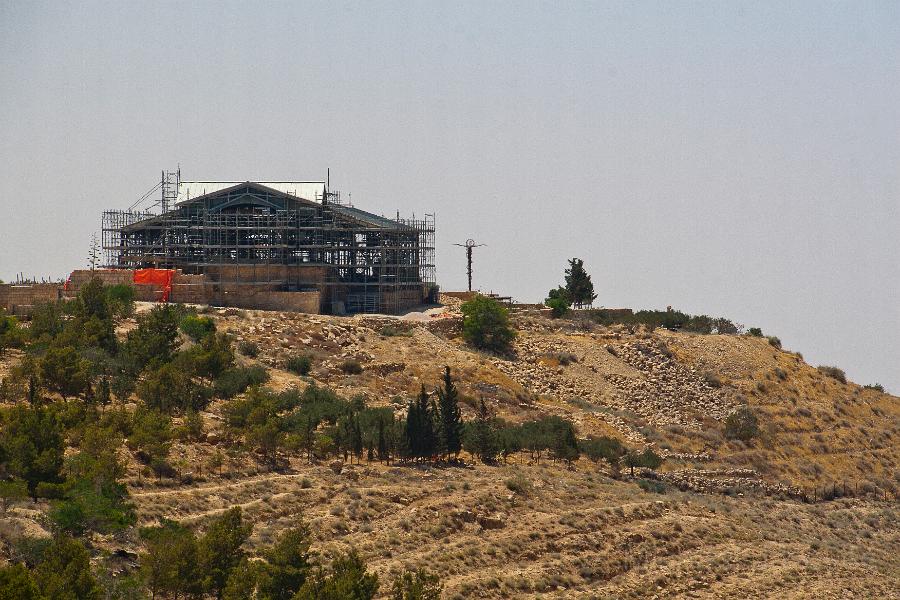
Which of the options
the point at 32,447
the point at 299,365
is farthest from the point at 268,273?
the point at 32,447

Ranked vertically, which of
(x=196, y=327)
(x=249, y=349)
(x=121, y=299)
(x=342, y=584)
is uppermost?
(x=121, y=299)

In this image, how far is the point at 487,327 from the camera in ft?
240

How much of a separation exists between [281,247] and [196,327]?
11729mm

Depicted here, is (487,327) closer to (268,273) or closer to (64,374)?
(268,273)

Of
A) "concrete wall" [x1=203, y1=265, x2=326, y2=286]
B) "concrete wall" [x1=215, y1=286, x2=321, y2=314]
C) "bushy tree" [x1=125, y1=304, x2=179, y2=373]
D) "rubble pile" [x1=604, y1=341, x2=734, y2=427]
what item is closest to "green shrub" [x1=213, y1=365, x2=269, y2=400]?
"bushy tree" [x1=125, y1=304, x2=179, y2=373]

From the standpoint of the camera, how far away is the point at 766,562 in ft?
165

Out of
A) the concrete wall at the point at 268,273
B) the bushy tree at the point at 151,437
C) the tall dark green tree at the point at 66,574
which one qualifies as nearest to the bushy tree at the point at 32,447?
the bushy tree at the point at 151,437

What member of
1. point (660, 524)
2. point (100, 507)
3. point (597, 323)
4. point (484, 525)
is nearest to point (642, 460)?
point (660, 524)

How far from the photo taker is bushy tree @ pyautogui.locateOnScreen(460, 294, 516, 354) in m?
73.1

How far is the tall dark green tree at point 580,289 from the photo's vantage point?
85.6 metres

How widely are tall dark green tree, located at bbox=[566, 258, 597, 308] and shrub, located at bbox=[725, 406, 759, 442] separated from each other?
54.3ft

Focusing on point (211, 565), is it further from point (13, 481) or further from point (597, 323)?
point (597, 323)

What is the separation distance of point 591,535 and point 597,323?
32.9m

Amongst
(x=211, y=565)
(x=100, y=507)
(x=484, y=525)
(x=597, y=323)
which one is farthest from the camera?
(x=597, y=323)
